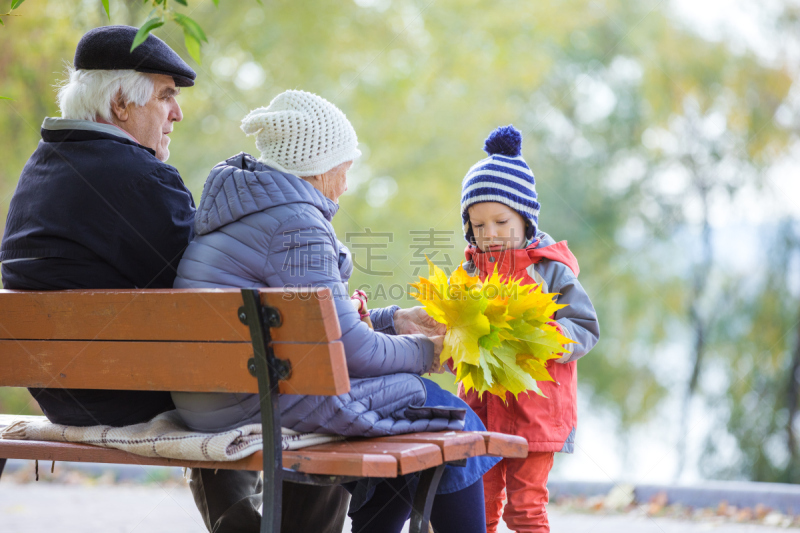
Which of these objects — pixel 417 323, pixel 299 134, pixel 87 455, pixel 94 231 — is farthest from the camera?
pixel 417 323

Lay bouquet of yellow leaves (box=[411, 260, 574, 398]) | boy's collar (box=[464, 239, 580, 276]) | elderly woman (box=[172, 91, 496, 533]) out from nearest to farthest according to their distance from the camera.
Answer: elderly woman (box=[172, 91, 496, 533]), bouquet of yellow leaves (box=[411, 260, 574, 398]), boy's collar (box=[464, 239, 580, 276])

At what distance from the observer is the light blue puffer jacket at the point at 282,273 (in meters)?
2.14

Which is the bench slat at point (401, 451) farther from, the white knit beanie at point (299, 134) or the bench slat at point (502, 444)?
the white knit beanie at point (299, 134)

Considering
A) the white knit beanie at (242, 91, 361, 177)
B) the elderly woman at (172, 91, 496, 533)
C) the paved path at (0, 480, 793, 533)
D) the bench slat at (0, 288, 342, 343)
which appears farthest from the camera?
the paved path at (0, 480, 793, 533)

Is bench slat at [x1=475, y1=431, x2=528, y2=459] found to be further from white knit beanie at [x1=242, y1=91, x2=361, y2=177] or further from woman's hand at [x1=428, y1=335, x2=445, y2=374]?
white knit beanie at [x1=242, y1=91, x2=361, y2=177]

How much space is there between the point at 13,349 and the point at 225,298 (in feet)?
2.57

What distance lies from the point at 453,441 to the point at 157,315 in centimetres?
89

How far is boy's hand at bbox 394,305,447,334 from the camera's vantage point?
2.83 metres

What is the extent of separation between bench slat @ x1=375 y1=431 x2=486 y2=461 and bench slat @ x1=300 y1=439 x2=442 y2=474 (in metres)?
0.03

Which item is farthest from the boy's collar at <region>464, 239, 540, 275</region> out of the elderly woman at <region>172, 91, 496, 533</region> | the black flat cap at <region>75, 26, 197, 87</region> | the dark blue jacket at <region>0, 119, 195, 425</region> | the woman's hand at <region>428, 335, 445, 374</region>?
the black flat cap at <region>75, 26, 197, 87</region>

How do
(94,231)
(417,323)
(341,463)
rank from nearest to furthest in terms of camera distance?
(341,463)
(94,231)
(417,323)

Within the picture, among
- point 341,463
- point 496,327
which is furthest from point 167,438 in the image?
point 496,327

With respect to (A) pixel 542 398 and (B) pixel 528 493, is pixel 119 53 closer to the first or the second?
(A) pixel 542 398

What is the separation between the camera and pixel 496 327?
264 centimetres
